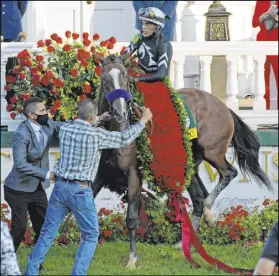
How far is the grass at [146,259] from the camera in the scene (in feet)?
44.9

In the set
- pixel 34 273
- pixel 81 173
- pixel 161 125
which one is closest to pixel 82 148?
pixel 81 173

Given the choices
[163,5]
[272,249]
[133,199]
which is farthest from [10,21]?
[272,249]

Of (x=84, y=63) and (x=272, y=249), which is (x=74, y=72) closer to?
(x=84, y=63)

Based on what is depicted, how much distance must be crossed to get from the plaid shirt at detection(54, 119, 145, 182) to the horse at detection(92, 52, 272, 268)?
1.13 meters

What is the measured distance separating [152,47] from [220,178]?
190 centimetres

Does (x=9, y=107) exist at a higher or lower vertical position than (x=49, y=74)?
lower

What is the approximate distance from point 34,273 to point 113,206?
4.39 metres

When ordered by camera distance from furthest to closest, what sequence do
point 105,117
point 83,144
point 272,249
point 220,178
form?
point 220,178
point 105,117
point 83,144
point 272,249

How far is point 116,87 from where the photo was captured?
44.9ft

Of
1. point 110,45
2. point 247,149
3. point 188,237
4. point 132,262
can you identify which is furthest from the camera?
point 110,45

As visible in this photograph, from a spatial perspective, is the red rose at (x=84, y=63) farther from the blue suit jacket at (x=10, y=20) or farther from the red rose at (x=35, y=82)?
the blue suit jacket at (x=10, y=20)

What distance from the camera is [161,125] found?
1434 centimetres

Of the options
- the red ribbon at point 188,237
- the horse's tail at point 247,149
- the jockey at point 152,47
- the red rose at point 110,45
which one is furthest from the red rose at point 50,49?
the red ribbon at point 188,237

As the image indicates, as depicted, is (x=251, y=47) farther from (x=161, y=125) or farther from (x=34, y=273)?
(x=34, y=273)
